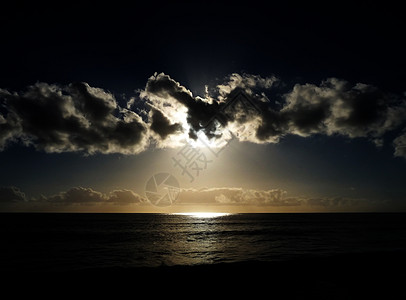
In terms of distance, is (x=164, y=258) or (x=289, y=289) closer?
(x=289, y=289)

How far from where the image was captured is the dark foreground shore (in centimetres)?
1324

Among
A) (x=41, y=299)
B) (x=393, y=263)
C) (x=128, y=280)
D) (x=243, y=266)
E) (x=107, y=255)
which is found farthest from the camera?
(x=107, y=255)

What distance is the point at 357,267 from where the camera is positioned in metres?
19.4

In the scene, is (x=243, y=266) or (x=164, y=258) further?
(x=164, y=258)

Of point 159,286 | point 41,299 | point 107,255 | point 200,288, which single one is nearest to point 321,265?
point 200,288

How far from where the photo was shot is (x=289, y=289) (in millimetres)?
14031

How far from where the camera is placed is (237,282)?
15.3m

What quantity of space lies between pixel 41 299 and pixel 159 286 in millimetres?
5641

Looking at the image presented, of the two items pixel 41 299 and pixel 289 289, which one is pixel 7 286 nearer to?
pixel 41 299

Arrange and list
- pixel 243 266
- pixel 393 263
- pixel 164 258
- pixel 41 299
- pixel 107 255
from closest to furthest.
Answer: pixel 41 299
pixel 243 266
pixel 393 263
pixel 164 258
pixel 107 255

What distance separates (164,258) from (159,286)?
576 inches

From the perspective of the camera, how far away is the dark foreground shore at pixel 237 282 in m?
13.2

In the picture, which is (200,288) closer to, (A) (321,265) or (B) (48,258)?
(A) (321,265)

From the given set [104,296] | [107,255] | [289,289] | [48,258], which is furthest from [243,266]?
[48,258]
